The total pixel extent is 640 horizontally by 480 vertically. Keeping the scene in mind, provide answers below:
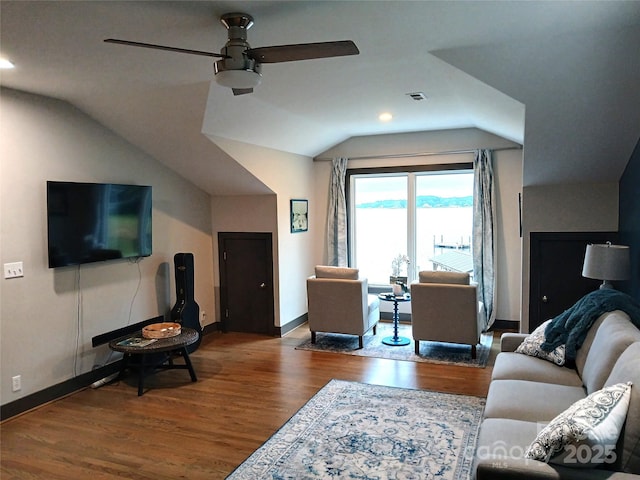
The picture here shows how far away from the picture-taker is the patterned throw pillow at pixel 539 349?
342 centimetres

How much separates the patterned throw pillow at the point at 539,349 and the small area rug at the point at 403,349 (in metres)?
1.26

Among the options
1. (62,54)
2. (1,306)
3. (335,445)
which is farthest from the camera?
(1,306)

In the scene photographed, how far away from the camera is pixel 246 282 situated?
631cm

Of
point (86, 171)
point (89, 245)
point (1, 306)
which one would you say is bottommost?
point (1, 306)

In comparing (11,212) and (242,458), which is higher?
(11,212)

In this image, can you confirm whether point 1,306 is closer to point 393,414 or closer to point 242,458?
point 242,458

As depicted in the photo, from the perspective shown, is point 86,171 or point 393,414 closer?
point 393,414

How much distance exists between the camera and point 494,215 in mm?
6238

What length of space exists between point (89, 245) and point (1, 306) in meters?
0.85

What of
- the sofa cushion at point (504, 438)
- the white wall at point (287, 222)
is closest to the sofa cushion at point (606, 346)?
the sofa cushion at point (504, 438)

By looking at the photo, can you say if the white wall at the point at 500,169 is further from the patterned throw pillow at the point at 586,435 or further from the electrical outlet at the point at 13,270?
the electrical outlet at the point at 13,270

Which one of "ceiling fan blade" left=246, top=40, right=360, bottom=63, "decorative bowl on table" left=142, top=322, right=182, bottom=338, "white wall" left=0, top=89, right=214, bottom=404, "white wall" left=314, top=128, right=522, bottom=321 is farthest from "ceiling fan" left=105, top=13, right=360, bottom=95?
"white wall" left=314, top=128, right=522, bottom=321

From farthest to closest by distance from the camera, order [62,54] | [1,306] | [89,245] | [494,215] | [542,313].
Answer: [494,215] < [542,313] < [89,245] < [1,306] < [62,54]

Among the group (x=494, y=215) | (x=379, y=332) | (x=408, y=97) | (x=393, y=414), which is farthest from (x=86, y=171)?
(x=494, y=215)
